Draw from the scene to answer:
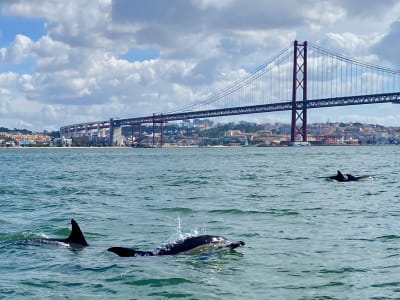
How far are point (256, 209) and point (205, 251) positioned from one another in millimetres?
8355

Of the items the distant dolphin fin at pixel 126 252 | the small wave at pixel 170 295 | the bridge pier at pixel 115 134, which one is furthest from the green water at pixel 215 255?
the bridge pier at pixel 115 134

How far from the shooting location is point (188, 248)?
11703mm

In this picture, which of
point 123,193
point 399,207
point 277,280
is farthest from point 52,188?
point 277,280

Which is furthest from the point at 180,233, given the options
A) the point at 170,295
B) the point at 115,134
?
the point at 115,134

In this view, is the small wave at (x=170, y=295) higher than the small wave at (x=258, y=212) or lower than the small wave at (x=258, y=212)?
lower

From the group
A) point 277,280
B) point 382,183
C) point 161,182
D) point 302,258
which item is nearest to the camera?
point 277,280

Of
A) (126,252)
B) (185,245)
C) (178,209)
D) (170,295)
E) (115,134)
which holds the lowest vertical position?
(170,295)

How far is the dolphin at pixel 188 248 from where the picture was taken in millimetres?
11695

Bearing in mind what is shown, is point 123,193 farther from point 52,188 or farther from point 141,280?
point 141,280

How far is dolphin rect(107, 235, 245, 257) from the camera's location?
11.7 m

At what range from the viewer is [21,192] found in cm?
2836

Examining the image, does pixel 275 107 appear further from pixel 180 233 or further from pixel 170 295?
pixel 170 295

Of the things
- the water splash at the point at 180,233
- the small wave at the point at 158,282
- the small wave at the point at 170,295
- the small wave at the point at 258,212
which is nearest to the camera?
the small wave at the point at 170,295

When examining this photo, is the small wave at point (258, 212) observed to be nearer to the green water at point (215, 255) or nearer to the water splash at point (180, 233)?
the green water at point (215, 255)
